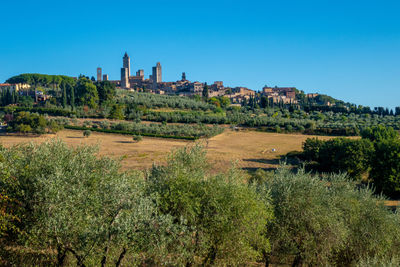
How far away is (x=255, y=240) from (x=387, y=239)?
8331mm

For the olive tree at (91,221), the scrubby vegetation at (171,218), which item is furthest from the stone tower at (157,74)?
the olive tree at (91,221)

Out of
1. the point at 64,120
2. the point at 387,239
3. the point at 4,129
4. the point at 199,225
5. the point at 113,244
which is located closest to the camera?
→ the point at 113,244

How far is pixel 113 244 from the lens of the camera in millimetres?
10500

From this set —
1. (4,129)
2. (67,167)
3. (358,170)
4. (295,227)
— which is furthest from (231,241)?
(4,129)

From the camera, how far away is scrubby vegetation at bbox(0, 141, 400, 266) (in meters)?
10.5

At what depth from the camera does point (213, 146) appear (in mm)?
50156

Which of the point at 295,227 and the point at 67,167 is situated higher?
the point at 67,167

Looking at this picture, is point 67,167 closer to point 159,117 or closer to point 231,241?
point 231,241

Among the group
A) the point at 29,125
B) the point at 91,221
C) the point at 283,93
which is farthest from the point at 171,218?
the point at 283,93

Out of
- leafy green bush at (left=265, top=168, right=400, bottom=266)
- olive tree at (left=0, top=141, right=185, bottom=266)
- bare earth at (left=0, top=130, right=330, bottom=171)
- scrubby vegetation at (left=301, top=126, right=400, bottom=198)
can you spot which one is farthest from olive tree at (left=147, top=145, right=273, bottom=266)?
scrubby vegetation at (left=301, top=126, right=400, bottom=198)

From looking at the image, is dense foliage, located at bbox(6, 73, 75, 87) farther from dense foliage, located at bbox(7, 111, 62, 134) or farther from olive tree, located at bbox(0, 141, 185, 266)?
olive tree, located at bbox(0, 141, 185, 266)

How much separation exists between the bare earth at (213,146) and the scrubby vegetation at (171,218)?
1603cm

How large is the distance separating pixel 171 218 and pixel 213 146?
3952 cm

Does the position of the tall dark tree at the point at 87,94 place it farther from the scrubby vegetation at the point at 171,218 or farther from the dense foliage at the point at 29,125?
the scrubby vegetation at the point at 171,218
